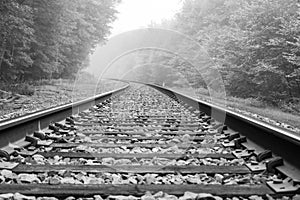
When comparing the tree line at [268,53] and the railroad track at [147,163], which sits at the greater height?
the tree line at [268,53]

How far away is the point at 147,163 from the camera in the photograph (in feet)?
8.32

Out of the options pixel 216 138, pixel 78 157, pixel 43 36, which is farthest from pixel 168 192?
pixel 43 36

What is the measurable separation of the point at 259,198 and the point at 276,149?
0.95 m

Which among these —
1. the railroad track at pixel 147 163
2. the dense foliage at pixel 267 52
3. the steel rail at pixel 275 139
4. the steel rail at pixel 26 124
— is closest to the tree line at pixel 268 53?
the dense foliage at pixel 267 52

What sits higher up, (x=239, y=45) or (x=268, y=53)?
(x=239, y=45)

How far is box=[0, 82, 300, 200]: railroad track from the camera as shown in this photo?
1866 millimetres

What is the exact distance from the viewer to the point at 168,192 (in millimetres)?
1867

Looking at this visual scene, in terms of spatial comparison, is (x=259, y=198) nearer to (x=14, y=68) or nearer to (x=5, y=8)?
(x=5, y=8)

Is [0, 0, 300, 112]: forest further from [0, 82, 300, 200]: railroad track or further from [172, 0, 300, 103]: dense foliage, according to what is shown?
[0, 82, 300, 200]: railroad track

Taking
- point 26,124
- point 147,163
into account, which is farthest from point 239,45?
point 147,163

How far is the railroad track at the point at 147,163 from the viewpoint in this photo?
1.87 metres

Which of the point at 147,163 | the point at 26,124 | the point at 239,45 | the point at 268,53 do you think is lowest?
the point at 147,163

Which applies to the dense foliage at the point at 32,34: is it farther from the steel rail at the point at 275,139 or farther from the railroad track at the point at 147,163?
the steel rail at the point at 275,139

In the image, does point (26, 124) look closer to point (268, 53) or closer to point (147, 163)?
point (147, 163)
